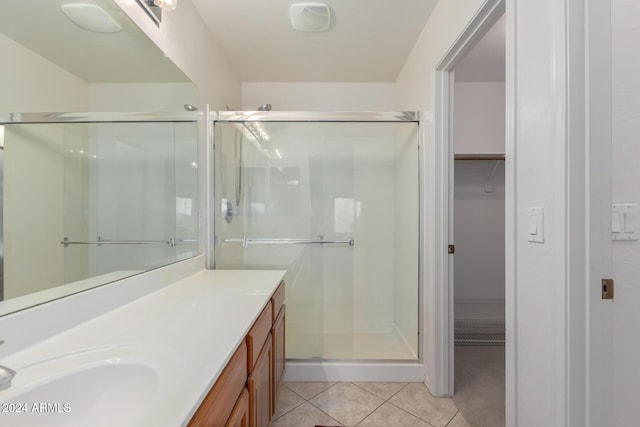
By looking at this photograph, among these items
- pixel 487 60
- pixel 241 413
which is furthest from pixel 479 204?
pixel 241 413

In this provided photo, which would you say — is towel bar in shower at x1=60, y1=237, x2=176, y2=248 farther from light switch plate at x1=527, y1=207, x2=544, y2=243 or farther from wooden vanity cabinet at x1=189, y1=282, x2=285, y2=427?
light switch plate at x1=527, y1=207, x2=544, y2=243

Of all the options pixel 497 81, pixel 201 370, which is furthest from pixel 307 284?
pixel 497 81

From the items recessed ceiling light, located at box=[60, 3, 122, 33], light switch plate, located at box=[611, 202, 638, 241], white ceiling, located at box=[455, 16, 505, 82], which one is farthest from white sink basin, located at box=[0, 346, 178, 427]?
white ceiling, located at box=[455, 16, 505, 82]

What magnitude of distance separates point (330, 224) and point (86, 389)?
1.86m

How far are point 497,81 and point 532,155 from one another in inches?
91.0

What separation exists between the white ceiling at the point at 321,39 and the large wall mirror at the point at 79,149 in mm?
756

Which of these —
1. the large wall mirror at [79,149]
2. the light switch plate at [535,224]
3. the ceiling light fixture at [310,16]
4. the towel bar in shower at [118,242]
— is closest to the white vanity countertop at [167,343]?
the large wall mirror at [79,149]

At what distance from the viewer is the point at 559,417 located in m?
0.85

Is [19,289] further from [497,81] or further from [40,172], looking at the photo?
[497,81]

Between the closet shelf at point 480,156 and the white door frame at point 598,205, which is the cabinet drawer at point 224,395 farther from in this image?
the closet shelf at point 480,156

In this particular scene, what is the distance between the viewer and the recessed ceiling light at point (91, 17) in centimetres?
97

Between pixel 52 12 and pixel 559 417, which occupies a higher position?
pixel 52 12

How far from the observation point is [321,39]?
221 cm

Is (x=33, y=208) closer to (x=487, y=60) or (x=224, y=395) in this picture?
(x=224, y=395)
